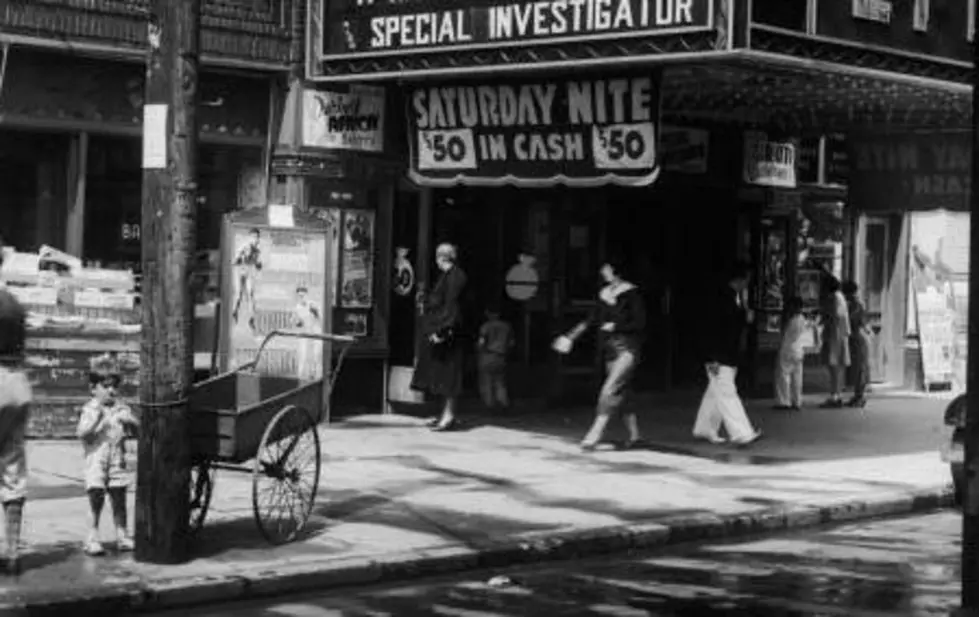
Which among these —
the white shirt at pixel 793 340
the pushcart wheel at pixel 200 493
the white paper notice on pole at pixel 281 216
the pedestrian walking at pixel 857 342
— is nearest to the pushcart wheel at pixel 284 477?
the pushcart wheel at pixel 200 493

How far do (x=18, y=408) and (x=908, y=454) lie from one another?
399 inches

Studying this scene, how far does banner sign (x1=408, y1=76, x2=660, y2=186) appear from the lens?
14195mm

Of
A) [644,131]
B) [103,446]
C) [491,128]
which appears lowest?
[103,446]

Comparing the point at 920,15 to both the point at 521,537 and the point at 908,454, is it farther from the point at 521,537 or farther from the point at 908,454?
the point at 521,537

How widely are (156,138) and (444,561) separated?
312cm

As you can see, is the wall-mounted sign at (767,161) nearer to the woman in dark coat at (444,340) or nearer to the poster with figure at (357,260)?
the woman in dark coat at (444,340)

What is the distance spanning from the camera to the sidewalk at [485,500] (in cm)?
898

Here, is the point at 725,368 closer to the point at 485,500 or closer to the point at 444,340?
the point at 444,340

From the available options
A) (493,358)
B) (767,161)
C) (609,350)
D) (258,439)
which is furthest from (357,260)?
→ (258,439)

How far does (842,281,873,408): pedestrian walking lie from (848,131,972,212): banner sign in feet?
4.18

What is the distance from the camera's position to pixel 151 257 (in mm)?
9078

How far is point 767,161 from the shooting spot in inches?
796

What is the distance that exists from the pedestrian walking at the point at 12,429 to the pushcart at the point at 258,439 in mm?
990

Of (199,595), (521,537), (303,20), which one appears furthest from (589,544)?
(303,20)
